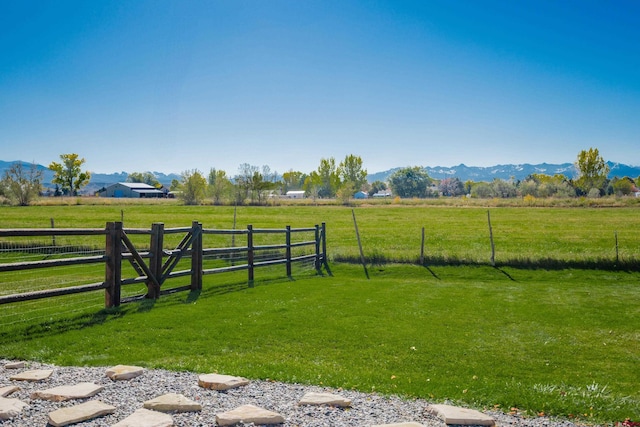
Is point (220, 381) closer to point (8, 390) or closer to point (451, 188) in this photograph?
point (8, 390)

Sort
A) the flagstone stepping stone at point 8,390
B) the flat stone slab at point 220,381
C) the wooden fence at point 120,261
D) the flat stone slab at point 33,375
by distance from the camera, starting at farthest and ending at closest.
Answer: the wooden fence at point 120,261 → the flat stone slab at point 33,375 → the flat stone slab at point 220,381 → the flagstone stepping stone at point 8,390

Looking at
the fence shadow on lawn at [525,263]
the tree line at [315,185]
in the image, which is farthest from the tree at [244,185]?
the fence shadow on lawn at [525,263]

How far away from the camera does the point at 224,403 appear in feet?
16.3

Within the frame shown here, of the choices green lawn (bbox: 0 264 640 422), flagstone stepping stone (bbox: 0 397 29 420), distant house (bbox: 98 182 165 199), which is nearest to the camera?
flagstone stepping stone (bbox: 0 397 29 420)

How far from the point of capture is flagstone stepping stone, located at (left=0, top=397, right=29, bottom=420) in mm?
4422

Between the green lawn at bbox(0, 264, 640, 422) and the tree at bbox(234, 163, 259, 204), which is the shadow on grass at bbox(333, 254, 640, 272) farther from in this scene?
the tree at bbox(234, 163, 259, 204)

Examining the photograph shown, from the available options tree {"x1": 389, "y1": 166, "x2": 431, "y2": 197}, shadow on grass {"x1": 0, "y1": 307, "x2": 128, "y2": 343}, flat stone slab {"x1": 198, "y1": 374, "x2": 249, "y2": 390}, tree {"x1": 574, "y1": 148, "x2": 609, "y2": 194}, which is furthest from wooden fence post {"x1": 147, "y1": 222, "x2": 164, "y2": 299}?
tree {"x1": 389, "y1": 166, "x2": 431, "y2": 197}

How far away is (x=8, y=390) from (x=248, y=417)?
8.79ft

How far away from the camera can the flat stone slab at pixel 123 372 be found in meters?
5.62

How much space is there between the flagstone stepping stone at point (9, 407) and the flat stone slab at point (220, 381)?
5.75 feet

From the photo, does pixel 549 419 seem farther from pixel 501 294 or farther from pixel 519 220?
pixel 519 220

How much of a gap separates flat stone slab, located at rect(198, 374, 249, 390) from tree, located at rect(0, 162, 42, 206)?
63.9 meters

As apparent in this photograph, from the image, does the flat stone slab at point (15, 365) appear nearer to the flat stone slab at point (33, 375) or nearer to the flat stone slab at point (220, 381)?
the flat stone slab at point (33, 375)

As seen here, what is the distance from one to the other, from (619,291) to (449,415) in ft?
38.6
